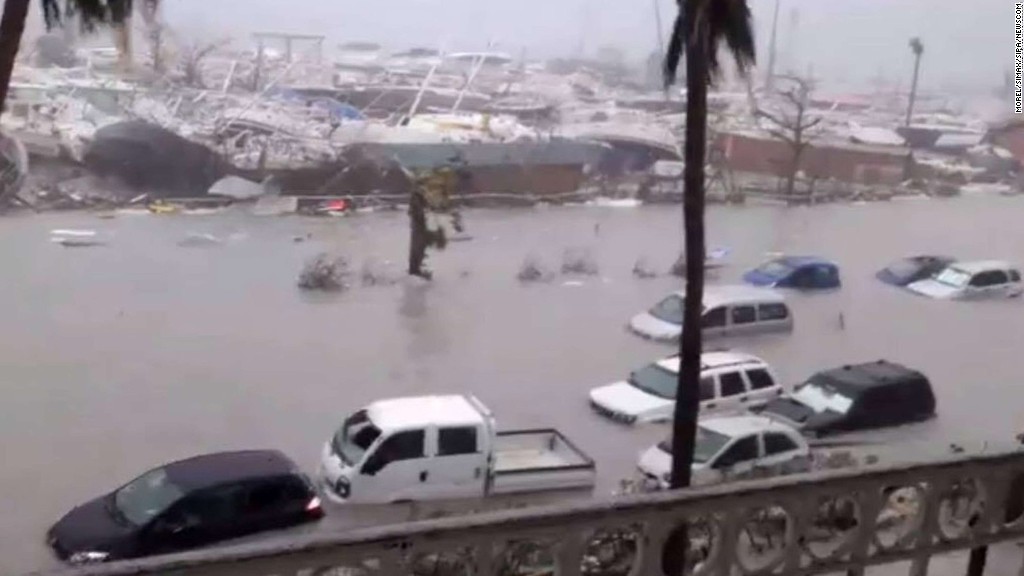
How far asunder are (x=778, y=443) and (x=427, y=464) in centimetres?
108

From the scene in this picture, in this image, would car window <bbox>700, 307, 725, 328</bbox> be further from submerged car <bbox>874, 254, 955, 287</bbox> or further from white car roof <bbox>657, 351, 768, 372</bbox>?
submerged car <bbox>874, 254, 955, 287</bbox>

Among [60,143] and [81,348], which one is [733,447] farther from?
[60,143]

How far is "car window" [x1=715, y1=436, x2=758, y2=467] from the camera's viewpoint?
3.89 m

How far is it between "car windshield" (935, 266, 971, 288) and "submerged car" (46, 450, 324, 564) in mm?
3949

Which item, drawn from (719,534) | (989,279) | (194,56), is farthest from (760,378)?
(194,56)

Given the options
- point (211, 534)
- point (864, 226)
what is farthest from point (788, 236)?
point (211, 534)

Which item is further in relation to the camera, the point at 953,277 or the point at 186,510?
the point at 953,277

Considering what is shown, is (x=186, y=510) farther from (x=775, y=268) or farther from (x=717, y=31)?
(x=775, y=268)

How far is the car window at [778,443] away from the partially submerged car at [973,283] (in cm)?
264

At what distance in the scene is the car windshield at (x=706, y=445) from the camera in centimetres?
387

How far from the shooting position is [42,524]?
3.43 metres

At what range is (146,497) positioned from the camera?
3.32m

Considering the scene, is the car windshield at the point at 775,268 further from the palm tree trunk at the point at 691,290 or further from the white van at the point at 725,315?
the palm tree trunk at the point at 691,290

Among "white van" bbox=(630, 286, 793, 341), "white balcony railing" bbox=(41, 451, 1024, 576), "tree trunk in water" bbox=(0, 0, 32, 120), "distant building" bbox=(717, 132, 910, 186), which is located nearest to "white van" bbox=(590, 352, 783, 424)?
"white van" bbox=(630, 286, 793, 341)
